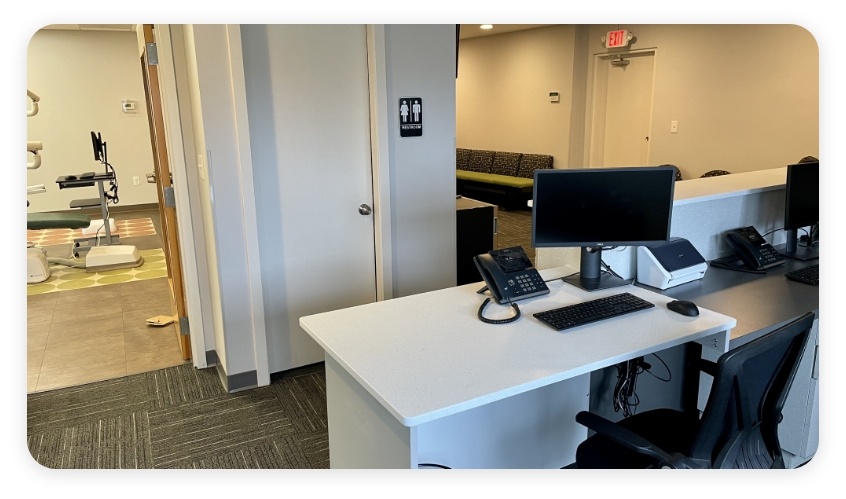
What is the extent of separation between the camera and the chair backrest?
1397mm

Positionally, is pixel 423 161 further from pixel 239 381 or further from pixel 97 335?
pixel 97 335

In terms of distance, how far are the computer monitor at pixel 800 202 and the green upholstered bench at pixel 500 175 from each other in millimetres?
4530

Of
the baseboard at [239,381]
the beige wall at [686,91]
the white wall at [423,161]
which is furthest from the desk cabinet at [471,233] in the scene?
the beige wall at [686,91]

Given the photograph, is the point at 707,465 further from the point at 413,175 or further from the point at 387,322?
the point at 413,175

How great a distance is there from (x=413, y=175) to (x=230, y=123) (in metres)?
0.98

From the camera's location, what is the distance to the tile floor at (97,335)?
3258 millimetres

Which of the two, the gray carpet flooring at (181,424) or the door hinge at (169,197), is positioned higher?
the door hinge at (169,197)

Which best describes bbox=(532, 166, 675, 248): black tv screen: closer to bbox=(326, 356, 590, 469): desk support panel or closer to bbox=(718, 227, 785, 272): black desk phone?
bbox=(326, 356, 590, 469): desk support panel

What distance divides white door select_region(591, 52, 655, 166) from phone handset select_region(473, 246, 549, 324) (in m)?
5.20

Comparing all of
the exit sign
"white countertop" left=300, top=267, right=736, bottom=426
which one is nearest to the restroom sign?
"white countertop" left=300, top=267, right=736, bottom=426

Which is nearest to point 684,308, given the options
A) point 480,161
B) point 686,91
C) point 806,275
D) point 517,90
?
point 806,275

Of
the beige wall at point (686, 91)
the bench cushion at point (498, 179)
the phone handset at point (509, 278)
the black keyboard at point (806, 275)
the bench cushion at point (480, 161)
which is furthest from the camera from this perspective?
the bench cushion at point (480, 161)

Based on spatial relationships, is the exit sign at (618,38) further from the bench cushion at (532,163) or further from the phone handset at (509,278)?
the phone handset at (509,278)

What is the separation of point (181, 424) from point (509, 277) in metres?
1.65
